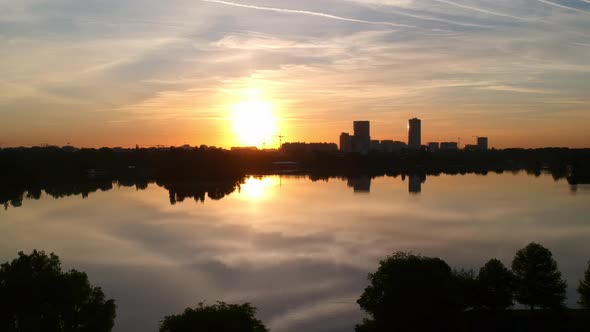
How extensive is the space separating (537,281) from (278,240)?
46.6ft

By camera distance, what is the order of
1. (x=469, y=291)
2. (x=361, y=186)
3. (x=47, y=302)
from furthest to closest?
(x=361, y=186) < (x=469, y=291) < (x=47, y=302)

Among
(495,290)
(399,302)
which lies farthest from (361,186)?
(399,302)

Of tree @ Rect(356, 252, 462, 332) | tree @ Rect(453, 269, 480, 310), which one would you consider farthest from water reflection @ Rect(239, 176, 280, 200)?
tree @ Rect(356, 252, 462, 332)

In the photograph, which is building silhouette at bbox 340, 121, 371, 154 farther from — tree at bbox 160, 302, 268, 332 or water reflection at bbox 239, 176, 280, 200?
tree at bbox 160, 302, 268, 332

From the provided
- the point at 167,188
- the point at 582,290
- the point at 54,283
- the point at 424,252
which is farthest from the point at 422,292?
the point at 167,188

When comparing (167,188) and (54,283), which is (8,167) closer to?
(167,188)

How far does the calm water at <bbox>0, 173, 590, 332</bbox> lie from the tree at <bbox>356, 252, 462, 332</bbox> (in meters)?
2.30

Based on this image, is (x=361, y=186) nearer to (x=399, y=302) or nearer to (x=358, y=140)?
(x=399, y=302)

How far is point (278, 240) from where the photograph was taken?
2488 cm

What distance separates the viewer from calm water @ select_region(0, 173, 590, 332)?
15521mm

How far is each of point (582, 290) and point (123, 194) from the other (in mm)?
41231

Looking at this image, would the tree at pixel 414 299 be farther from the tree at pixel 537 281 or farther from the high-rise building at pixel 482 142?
the high-rise building at pixel 482 142

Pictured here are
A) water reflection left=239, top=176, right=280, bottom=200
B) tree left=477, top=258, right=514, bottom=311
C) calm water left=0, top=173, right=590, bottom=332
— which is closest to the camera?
tree left=477, top=258, right=514, bottom=311

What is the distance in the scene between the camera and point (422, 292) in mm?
10625
